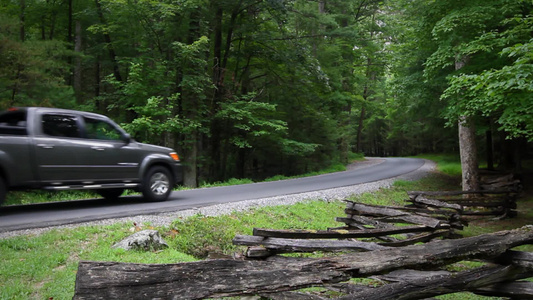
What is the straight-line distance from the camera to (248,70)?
A: 23188mm

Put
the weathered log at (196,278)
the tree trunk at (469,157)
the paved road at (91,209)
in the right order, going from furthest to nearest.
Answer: the tree trunk at (469,157) < the paved road at (91,209) < the weathered log at (196,278)

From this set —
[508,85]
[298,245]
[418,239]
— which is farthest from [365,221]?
[508,85]

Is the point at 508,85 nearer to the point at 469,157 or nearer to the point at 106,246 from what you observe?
the point at 469,157

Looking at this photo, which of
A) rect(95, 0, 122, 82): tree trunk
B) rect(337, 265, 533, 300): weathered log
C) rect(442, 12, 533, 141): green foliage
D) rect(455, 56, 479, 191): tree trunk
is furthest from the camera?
rect(95, 0, 122, 82): tree trunk

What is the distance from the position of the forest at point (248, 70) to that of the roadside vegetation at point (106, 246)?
573 cm

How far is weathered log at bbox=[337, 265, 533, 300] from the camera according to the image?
3.64 metres

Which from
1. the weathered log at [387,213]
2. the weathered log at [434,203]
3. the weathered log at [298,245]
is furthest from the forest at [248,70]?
the weathered log at [298,245]

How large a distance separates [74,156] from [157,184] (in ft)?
7.57

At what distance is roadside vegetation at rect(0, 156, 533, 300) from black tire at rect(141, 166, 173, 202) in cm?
225

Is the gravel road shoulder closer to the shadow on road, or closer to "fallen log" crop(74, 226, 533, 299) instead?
the shadow on road

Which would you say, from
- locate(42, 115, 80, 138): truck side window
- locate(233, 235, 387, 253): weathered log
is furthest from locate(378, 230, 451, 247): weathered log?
locate(42, 115, 80, 138): truck side window

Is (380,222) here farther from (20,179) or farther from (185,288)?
(20,179)

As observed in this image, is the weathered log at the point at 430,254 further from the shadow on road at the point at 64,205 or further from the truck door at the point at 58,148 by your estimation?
the shadow on road at the point at 64,205

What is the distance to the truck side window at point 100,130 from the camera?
839 cm
